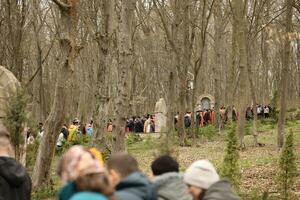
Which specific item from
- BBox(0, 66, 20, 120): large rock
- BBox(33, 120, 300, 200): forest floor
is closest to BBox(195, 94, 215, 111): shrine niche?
BBox(33, 120, 300, 200): forest floor

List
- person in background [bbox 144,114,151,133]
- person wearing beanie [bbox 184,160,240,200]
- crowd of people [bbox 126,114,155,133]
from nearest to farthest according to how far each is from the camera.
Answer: person wearing beanie [bbox 184,160,240,200] → person in background [bbox 144,114,151,133] → crowd of people [bbox 126,114,155,133]

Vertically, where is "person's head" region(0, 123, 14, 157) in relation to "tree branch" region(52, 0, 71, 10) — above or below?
below

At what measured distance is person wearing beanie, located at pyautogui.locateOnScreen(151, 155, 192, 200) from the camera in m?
4.87

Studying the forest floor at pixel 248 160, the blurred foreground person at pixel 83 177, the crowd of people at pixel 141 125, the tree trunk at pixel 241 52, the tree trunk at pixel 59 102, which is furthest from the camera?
the crowd of people at pixel 141 125

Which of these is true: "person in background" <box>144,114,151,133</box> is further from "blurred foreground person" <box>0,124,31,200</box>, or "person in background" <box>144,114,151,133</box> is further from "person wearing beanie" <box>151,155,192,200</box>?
"person wearing beanie" <box>151,155,192,200</box>

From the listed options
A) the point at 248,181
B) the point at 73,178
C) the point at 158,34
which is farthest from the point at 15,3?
the point at 158,34

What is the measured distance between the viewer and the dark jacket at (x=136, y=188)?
4109 millimetres

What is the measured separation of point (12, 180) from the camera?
530cm

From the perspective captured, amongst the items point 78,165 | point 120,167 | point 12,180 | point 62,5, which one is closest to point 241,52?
point 62,5

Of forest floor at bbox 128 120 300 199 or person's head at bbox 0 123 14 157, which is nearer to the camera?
person's head at bbox 0 123 14 157

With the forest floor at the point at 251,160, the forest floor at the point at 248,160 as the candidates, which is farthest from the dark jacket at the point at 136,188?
the forest floor at the point at 251,160

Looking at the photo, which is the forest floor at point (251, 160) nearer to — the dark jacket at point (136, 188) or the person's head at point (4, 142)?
the person's head at point (4, 142)

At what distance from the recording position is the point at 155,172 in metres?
5.07

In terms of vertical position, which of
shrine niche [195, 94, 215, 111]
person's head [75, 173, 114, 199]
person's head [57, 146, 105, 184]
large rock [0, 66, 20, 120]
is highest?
shrine niche [195, 94, 215, 111]
